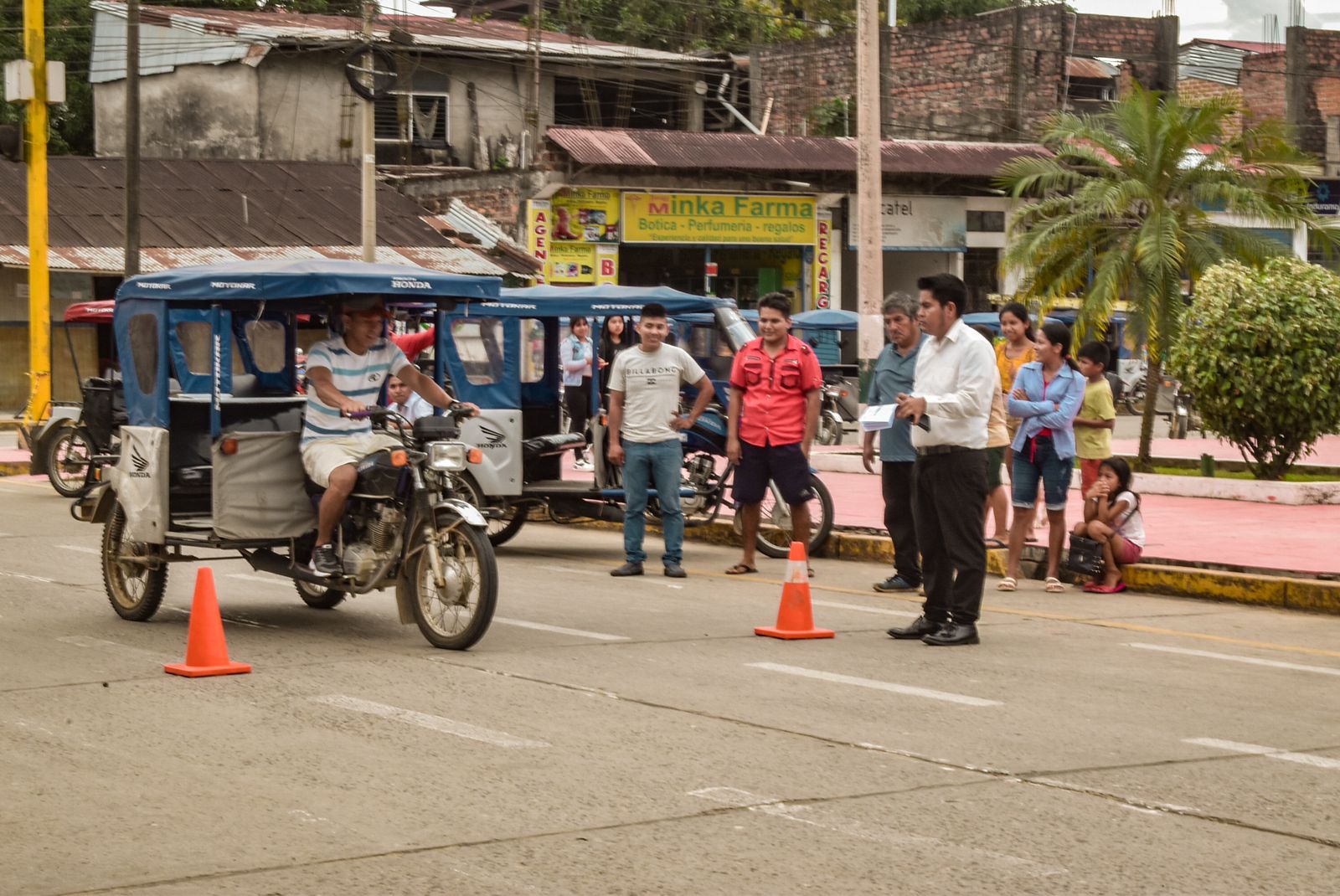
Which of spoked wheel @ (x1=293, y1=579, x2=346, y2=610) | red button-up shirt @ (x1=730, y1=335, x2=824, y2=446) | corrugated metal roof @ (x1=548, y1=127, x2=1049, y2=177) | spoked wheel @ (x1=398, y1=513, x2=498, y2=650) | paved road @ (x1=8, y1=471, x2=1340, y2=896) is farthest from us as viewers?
corrugated metal roof @ (x1=548, y1=127, x2=1049, y2=177)

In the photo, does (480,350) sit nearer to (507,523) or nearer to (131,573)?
(507,523)

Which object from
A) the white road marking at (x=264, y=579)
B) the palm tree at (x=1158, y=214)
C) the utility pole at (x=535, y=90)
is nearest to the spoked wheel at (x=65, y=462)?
the white road marking at (x=264, y=579)

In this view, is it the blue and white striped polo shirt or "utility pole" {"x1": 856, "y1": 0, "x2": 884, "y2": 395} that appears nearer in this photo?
the blue and white striped polo shirt

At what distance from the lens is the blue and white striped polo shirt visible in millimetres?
9891

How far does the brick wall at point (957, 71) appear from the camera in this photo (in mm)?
42844

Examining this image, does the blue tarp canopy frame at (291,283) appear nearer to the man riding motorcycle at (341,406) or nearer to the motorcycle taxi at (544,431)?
the man riding motorcycle at (341,406)

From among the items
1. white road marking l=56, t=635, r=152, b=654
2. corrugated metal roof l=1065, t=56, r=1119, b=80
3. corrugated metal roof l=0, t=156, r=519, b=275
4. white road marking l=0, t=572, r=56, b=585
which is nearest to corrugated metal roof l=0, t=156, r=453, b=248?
corrugated metal roof l=0, t=156, r=519, b=275

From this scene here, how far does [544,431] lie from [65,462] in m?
6.93

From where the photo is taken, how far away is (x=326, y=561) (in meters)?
9.91

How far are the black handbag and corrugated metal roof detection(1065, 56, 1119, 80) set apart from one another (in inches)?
1420

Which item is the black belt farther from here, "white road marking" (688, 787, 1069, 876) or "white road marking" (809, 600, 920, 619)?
"white road marking" (688, 787, 1069, 876)

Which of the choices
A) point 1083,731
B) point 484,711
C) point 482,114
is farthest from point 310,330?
point 482,114

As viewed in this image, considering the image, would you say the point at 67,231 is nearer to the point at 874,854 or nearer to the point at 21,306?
the point at 21,306

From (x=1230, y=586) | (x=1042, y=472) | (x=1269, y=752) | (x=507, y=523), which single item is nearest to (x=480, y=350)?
(x=507, y=523)
